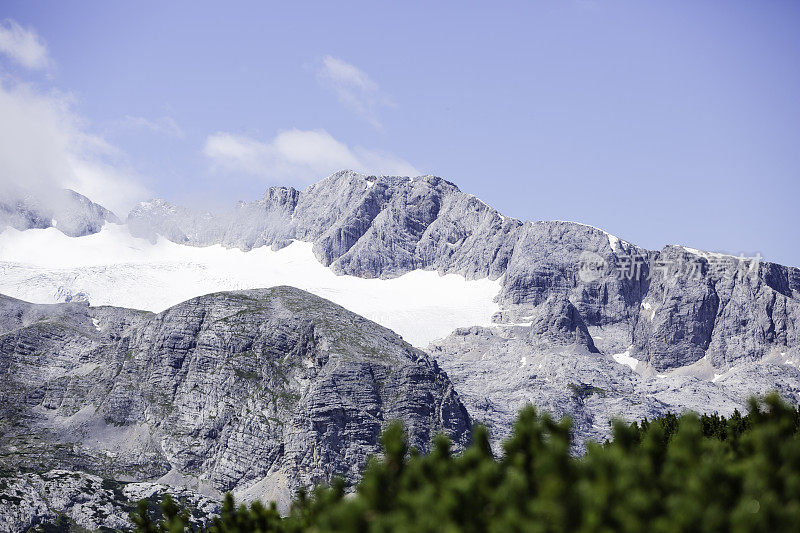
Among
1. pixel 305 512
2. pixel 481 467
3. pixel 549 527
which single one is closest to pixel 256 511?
pixel 305 512

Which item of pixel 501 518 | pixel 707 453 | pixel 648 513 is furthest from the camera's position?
pixel 707 453

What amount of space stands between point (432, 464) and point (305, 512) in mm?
24301

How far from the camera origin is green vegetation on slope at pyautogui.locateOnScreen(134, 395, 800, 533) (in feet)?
175

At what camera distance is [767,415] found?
95.9 meters

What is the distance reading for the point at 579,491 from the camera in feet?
188

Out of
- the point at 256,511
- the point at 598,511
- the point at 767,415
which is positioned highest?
the point at 767,415

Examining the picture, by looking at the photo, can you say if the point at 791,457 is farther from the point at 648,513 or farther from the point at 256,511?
the point at 256,511

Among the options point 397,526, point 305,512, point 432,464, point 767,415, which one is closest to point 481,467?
point 432,464

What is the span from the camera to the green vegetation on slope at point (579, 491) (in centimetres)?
5322

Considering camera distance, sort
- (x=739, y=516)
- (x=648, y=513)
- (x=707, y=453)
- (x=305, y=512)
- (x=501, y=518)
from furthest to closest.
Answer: (x=305, y=512)
(x=707, y=453)
(x=501, y=518)
(x=648, y=513)
(x=739, y=516)

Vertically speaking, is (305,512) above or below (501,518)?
below

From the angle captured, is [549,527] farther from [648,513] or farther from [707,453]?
[707,453]

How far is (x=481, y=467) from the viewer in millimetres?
69125

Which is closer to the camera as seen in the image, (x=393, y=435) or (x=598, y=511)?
(x=598, y=511)
